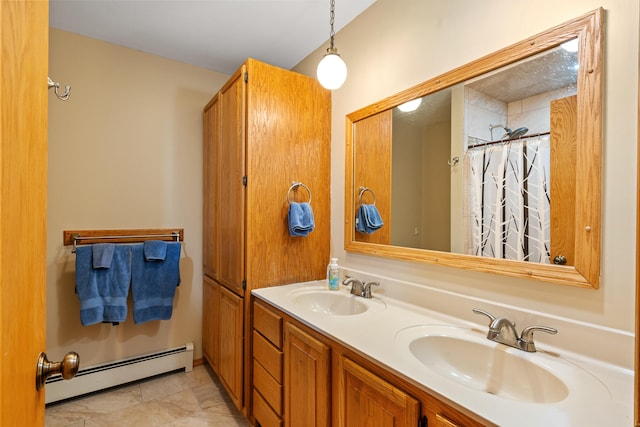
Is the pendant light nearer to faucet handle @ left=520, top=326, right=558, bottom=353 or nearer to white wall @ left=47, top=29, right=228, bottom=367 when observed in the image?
faucet handle @ left=520, top=326, right=558, bottom=353

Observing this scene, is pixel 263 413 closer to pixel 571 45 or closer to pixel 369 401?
pixel 369 401

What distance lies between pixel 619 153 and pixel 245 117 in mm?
1658

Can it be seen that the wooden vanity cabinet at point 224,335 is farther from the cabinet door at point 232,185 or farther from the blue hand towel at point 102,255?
the blue hand towel at point 102,255

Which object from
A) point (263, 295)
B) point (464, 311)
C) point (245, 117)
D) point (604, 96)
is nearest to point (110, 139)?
point (245, 117)

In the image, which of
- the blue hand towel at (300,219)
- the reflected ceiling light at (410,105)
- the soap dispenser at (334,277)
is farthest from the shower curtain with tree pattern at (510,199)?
the blue hand towel at (300,219)

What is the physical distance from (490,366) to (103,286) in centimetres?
227

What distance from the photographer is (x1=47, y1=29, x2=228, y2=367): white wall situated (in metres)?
2.08

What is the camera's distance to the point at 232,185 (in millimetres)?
1966

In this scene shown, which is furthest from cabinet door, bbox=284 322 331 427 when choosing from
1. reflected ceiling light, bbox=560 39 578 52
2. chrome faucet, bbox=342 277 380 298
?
reflected ceiling light, bbox=560 39 578 52

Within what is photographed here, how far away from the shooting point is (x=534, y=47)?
1.09 meters

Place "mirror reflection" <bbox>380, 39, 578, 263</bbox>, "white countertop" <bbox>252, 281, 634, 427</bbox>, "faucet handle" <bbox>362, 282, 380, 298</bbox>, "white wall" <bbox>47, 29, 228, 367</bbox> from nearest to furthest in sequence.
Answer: "white countertop" <bbox>252, 281, 634, 427</bbox> < "mirror reflection" <bbox>380, 39, 578, 263</bbox> < "faucet handle" <bbox>362, 282, 380, 298</bbox> < "white wall" <bbox>47, 29, 228, 367</bbox>

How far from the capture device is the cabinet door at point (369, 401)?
0.88 metres

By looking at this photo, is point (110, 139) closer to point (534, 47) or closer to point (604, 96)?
point (534, 47)

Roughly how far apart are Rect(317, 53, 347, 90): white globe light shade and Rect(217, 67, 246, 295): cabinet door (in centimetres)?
56
